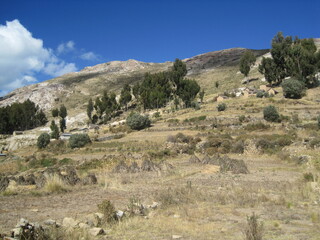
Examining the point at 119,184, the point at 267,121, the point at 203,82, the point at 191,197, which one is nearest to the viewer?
the point at 191,197

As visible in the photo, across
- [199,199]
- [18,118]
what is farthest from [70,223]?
[18,118]

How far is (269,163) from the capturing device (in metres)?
20.2

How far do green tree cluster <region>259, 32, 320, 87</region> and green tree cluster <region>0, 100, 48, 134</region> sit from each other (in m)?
67.9

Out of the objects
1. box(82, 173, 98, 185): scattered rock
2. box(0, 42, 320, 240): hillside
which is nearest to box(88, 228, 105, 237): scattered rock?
box(0, 42, 320, 240): hillside

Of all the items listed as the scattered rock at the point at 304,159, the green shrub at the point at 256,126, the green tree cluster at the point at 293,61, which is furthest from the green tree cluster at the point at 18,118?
the scattered rock at the point at 304,159

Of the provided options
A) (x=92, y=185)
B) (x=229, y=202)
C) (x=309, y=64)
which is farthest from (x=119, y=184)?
(x=309, y=64)

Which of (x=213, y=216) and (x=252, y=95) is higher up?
(x=252, y=95)

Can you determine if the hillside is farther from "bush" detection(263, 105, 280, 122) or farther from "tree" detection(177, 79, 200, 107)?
"tree" detection(177, 79, 200, 107)

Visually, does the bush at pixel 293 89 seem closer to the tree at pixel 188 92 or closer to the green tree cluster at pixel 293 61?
the green tree cluster at pixel 293 61

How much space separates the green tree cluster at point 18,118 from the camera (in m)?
82.6

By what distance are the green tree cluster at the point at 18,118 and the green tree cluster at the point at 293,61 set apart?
6794 centimetres

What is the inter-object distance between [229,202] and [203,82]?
336 ft

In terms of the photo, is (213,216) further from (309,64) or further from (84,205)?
(309,64)

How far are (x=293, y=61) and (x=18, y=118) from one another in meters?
75.2
